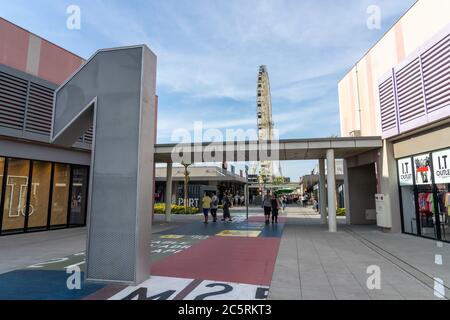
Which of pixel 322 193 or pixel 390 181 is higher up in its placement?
pixel 390 181

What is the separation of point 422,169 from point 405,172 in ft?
3.55

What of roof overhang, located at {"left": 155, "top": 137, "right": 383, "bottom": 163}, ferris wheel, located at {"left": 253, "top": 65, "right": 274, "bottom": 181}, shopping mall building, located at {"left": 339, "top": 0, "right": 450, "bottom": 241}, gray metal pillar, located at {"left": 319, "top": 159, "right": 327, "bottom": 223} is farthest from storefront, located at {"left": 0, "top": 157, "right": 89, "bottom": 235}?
ferris wheel, located at {"left": 253, "top": 65, "right": 274, "bottom": 181}

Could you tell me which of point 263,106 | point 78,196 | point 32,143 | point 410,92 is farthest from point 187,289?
point 263,106

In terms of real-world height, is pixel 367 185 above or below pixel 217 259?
above

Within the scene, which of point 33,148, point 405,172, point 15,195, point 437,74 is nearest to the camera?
point 437,74

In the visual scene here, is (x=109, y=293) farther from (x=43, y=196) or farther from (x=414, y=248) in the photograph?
(x=43, y=196)

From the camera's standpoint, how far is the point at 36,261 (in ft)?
23.6

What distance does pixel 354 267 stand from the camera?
669 centimetres

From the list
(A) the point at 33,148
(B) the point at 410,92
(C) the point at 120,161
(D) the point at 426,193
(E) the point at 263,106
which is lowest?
(D) the point at 426,193

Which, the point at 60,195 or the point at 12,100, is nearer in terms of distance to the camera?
the point at 12,100

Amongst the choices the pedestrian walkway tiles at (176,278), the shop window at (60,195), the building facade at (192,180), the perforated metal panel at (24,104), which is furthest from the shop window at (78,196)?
the building facade at (192,180)

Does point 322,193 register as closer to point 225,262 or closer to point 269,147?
point 269,147

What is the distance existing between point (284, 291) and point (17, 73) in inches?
500
